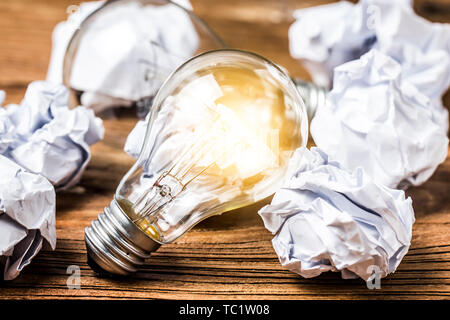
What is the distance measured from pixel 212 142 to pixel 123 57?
0.13 m

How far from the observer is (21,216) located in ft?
1.01

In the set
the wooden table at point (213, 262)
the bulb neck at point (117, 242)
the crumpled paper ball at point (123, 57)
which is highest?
the crumpled paper ball at point (123, 57)

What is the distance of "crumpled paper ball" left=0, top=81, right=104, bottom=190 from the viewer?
35cm

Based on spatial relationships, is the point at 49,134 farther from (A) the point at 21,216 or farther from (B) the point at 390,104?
(B) the point at 390,104

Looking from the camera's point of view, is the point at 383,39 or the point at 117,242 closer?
the point at 117,242

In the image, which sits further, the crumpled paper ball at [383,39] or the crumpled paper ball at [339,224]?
the crumpled paper ball at [383,39]

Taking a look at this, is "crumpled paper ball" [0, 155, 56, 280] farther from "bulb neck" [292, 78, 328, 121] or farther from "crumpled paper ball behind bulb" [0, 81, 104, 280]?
"bulb neck" [292, 78, 328, 121]

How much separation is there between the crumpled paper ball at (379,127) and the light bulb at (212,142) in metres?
0.04

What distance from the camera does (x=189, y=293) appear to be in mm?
323

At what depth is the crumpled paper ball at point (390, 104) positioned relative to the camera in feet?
1.18

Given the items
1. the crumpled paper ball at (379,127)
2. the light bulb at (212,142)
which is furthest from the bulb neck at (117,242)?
the crumpled paper ball at (379,127)

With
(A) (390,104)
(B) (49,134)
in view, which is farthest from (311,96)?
(B) (49,134)

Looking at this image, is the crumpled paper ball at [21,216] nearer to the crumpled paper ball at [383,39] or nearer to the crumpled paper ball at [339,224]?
the crumpled paper ball at [339,224]

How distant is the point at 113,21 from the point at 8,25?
155mm
